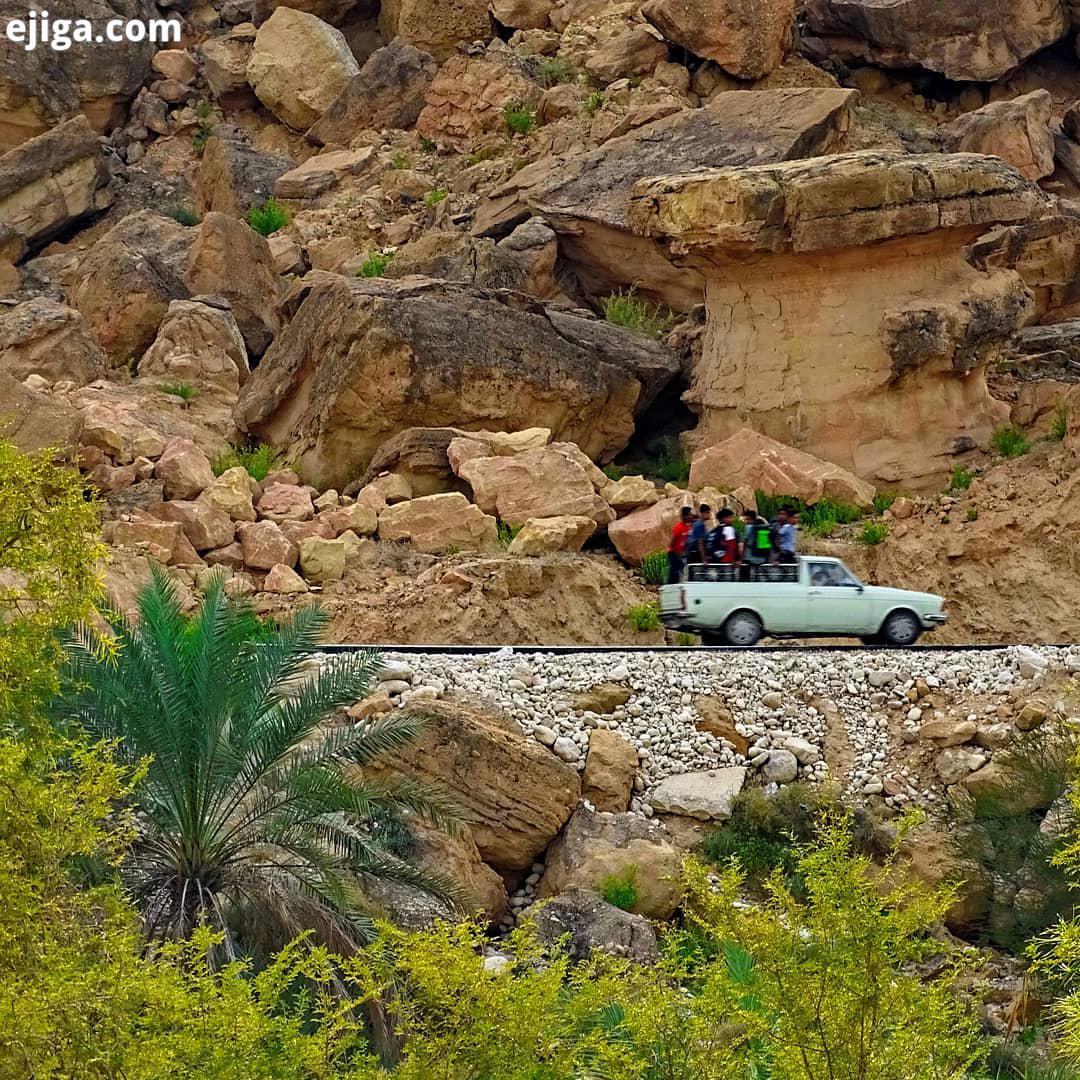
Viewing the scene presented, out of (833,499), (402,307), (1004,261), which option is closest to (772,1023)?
(833,499)

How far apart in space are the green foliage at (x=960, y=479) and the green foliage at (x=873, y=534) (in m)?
2.40

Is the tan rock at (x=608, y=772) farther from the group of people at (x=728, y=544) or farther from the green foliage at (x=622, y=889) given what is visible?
the group of people at (x=728, y=544)

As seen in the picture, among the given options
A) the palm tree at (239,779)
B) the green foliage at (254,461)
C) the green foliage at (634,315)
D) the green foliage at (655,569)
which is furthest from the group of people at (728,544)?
the green foliage at (634,315)

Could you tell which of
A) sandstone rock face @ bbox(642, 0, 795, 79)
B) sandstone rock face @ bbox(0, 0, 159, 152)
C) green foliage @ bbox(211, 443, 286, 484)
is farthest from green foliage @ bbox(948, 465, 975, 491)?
sandstone rock face @ bbox(0, 0, 159, 152)

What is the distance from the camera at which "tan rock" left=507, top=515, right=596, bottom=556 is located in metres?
27.0

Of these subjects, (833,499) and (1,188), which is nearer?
(833,499)

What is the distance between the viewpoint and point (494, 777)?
18688mm

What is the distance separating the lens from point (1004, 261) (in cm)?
3734

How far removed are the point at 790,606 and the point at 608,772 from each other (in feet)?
→ 14.1

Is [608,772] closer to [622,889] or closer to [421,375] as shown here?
[622,889]

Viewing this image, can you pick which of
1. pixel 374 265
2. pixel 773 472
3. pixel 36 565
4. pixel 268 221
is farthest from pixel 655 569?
pixel 268 221

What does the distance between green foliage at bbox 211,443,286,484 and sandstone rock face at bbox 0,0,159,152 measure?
22.1 m

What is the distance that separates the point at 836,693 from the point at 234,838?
8224 mm

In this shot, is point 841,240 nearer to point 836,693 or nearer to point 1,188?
point 836,693
